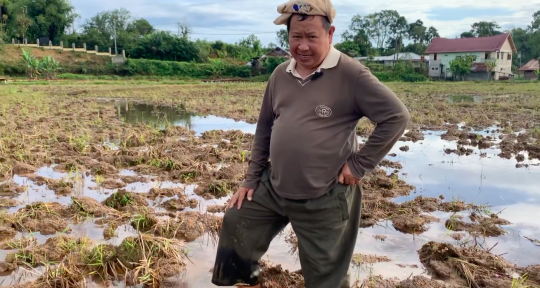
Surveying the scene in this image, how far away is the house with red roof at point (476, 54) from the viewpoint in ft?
136

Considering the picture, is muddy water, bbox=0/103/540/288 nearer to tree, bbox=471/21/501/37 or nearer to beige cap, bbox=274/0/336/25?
beige cap, bbox=274/0/336/25

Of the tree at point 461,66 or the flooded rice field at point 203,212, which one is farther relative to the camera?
the tree at point 461,66

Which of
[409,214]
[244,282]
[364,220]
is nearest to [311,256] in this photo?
[244,282]

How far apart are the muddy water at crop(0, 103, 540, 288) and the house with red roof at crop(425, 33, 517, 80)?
38.3 metres

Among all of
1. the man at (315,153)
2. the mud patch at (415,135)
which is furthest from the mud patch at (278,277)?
the mud patch at (415,135)

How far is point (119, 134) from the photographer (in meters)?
7.92

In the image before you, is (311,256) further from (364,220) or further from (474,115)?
(474,115)

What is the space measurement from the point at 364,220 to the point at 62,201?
2.87 m

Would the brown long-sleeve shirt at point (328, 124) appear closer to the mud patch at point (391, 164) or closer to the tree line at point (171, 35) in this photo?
the mud patch at point (391, 164)

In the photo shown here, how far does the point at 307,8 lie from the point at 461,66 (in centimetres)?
4069

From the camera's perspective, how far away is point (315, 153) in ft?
6.75

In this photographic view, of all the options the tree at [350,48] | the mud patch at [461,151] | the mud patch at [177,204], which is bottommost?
the mud patch at [177,204]

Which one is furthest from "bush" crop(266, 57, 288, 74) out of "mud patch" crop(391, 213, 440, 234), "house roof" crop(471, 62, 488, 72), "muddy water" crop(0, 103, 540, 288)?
"mud patch" crop(391, 213, 440, 234)

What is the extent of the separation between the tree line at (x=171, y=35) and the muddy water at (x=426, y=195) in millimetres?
40185
